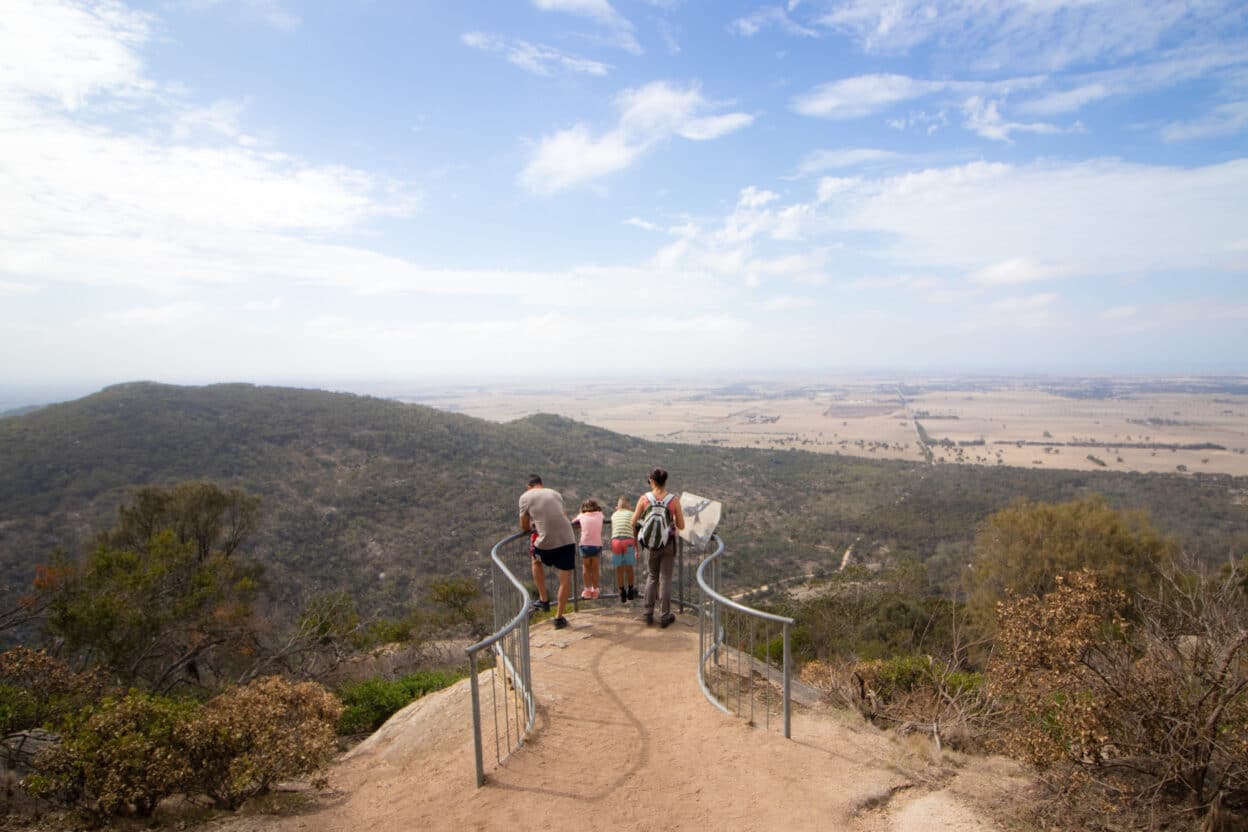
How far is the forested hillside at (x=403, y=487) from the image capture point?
79.6 feet

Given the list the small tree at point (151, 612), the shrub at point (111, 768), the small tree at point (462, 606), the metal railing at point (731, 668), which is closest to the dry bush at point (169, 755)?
the shrub at point (111, 768)

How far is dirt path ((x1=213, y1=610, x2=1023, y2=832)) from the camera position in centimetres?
414

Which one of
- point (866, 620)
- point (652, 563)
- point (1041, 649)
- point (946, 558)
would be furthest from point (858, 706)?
point (946, 558)

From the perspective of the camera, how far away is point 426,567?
84.4 feet

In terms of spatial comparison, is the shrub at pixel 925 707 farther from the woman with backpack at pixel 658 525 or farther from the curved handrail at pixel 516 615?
the curved handrail at pixel 516 615

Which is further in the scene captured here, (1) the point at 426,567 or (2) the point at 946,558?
(2) the point at 946,558

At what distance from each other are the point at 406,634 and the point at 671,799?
576 inches

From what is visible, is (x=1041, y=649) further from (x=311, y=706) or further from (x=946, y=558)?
(x=946, y=558)

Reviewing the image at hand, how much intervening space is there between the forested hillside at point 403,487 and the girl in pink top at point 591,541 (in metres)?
16.4

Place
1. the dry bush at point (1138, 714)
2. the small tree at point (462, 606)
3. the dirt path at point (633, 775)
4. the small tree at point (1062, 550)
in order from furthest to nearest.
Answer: the small tree at point (462, 606) < the small tree at point (1062, 550) < the dirt path at point (633, 775) < the dry bush at point (1138, 714)

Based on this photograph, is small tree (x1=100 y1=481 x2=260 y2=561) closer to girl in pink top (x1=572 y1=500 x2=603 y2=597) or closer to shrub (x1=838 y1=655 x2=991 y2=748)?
girl in pink top (x1=572 y1=500 x2=603 y2=597)

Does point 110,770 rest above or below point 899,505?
above

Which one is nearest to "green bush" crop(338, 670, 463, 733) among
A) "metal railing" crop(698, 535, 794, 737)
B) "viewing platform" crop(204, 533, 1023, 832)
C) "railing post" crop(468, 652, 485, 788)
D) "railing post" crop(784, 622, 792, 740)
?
"viewing platform" crop(204, 533, 1023, 832)

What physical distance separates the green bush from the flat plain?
63.3 metres
